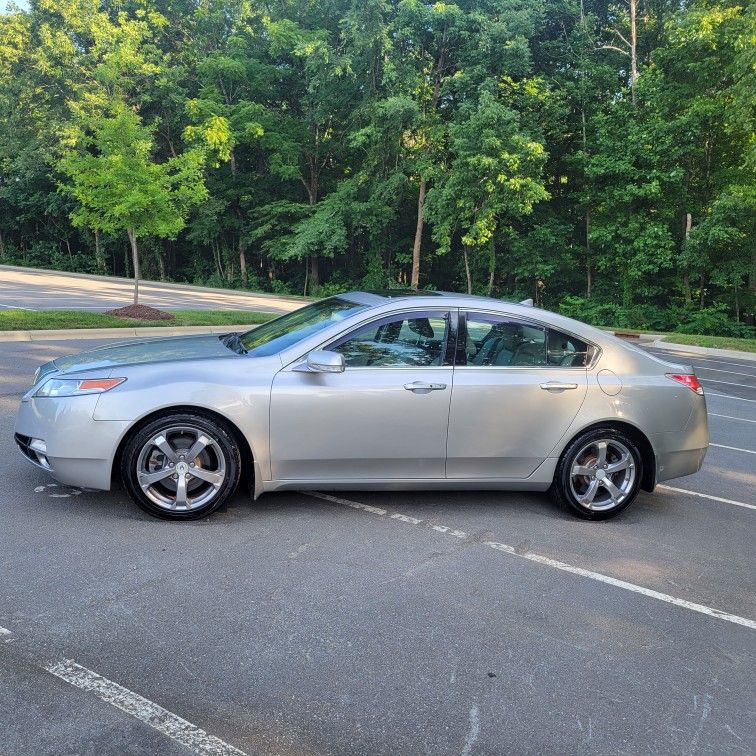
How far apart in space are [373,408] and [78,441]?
6.05 feet

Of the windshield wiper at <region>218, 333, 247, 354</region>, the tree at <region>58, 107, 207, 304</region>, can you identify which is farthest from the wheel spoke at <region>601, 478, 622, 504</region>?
the tree at <region>58, 107, 207, 304</region>

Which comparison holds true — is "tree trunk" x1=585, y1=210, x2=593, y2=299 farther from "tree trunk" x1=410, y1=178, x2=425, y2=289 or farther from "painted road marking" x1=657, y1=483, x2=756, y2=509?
"painted road marking" x1=657, y1=483, x2=756, y2=509

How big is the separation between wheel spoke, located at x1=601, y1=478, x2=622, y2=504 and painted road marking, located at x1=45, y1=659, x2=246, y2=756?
3.37m

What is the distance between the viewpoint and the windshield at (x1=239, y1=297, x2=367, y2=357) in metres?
Result: 4.80

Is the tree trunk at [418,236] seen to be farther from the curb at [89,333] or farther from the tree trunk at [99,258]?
the tree trunk at [99,258]

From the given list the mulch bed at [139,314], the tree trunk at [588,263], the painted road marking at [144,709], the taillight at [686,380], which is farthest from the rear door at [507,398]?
the tree trunk at [588,263]

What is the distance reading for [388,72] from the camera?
3138 centimetres

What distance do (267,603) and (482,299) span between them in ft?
→ 9.01

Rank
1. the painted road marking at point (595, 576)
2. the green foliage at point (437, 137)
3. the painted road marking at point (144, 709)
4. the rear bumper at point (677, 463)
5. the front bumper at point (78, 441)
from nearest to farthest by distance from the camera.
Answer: the painted road marking at point (144, 709) → the painted road marking at point (595, 576) → the front bumper at point (78, 441) → the rear bumper at point (677, 463) → the green foliage at point (437, 137)

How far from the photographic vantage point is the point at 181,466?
4.39m

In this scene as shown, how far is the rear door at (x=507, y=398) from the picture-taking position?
15.6ft

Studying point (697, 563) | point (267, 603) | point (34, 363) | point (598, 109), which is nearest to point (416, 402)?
point (267, 603)

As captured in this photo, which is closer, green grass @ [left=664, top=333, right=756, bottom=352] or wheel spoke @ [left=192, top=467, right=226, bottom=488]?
wheel spoke @ [left=192, top=467, right=226, bottom=488]

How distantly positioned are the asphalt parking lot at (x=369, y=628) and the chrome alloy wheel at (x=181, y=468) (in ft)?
0.56
